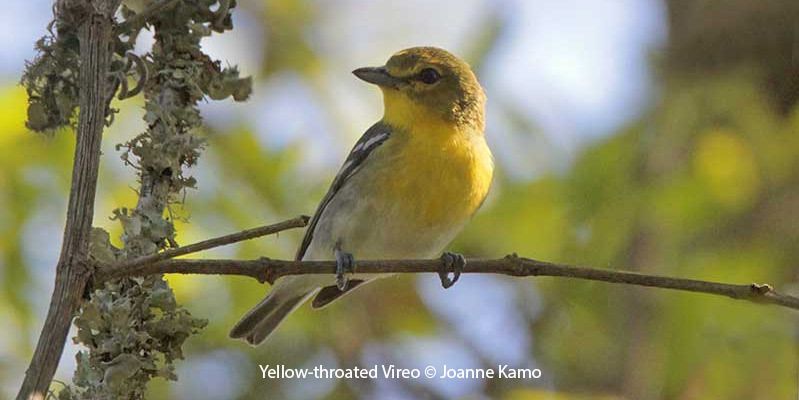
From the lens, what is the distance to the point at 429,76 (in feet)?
14.4

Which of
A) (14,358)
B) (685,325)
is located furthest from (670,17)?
(14,358)

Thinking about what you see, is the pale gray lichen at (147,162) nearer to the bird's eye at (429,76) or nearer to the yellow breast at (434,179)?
the yellow breast at (434,179)

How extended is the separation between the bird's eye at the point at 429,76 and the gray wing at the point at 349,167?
33cm

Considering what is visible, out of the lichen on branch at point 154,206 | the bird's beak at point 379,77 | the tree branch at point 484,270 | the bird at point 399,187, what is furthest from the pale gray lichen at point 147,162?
the bird's beak at point 379,77

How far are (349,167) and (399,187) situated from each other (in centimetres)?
33

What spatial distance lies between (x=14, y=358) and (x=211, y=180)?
3.37 ft

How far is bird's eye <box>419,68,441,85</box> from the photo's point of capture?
4.38 meters

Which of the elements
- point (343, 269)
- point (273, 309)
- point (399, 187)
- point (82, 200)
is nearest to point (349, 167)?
point (399, 187)

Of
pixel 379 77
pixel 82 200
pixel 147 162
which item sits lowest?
pixel 82 200

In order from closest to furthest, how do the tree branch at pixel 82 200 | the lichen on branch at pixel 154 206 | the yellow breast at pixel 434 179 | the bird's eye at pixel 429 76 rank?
the tree branch at pixel 82 200 → the lichen on branch at pixel 154 206 → the yellow breast at pixel 434 179 → the bird's eye at pixel 429 76

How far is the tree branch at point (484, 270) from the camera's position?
1539 mm

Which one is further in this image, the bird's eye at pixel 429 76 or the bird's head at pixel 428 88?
the bird's eye at pixel 429 76

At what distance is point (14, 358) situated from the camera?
3.94m

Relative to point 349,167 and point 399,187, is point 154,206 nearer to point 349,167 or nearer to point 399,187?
point 399,187
